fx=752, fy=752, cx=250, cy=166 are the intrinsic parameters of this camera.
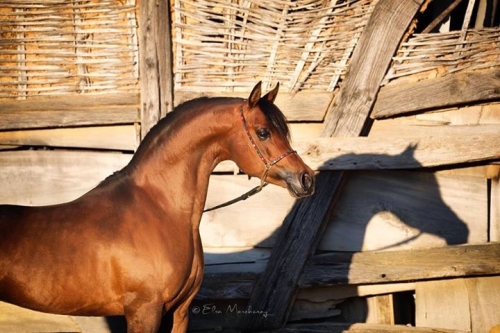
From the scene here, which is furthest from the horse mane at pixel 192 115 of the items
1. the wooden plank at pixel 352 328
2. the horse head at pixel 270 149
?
the wooden plank at pixel 352 328

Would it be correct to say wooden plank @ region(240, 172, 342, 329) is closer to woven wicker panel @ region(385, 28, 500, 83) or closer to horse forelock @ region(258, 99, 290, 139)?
woven wicker panel @ region(385, 28, 500, 83)

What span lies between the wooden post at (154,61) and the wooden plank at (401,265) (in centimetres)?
188

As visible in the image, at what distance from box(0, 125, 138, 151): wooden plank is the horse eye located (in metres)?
2.23

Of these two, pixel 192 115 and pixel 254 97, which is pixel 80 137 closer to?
pixel 192 115

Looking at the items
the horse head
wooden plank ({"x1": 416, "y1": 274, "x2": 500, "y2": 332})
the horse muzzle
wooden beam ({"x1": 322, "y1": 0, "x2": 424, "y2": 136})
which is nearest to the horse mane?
the horse head

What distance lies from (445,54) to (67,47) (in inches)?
132

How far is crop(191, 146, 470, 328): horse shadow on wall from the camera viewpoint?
6.48 metres

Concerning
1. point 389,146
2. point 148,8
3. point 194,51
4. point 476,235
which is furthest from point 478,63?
point 148,8

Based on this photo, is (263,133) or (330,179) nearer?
(263,133)

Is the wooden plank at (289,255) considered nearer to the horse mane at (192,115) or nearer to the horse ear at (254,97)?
the horse mane at (192,115)

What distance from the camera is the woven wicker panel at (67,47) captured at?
6.75m

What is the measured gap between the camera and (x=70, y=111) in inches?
265

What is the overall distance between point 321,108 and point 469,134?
124 centimetres

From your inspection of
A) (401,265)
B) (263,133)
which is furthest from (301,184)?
(401,265)
